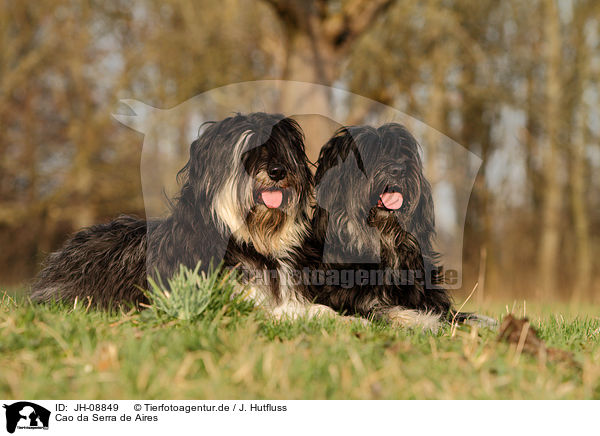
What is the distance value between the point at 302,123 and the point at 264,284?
3.75ft

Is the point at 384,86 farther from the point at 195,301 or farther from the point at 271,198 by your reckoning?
the point at 195,301

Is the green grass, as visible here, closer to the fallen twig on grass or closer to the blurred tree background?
the fallen twig on grass

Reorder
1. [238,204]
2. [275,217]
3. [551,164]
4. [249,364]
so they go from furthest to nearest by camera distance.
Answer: [551,164], [275,217], [238,204], [249,364]

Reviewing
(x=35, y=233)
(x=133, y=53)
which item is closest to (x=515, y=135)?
(x=133, y=53)

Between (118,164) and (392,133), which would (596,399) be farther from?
(118,164)

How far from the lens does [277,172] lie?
11.4 feet

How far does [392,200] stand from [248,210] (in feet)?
3.02

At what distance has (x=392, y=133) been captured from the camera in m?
3.76

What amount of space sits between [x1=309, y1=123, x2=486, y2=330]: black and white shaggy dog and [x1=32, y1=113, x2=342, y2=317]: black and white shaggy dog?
0.17 metres

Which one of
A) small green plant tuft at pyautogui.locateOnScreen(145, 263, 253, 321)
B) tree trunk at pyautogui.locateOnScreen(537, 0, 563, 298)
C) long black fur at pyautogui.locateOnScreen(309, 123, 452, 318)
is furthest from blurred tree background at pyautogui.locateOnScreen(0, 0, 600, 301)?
small green plant tuft at pyautogui.locateOnScreen(145, 263, 253, 321)

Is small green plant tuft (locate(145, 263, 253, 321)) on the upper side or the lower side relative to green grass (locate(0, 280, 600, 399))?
upper

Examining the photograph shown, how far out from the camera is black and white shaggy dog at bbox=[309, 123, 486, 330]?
143 inches

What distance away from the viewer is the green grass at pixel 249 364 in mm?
2123
